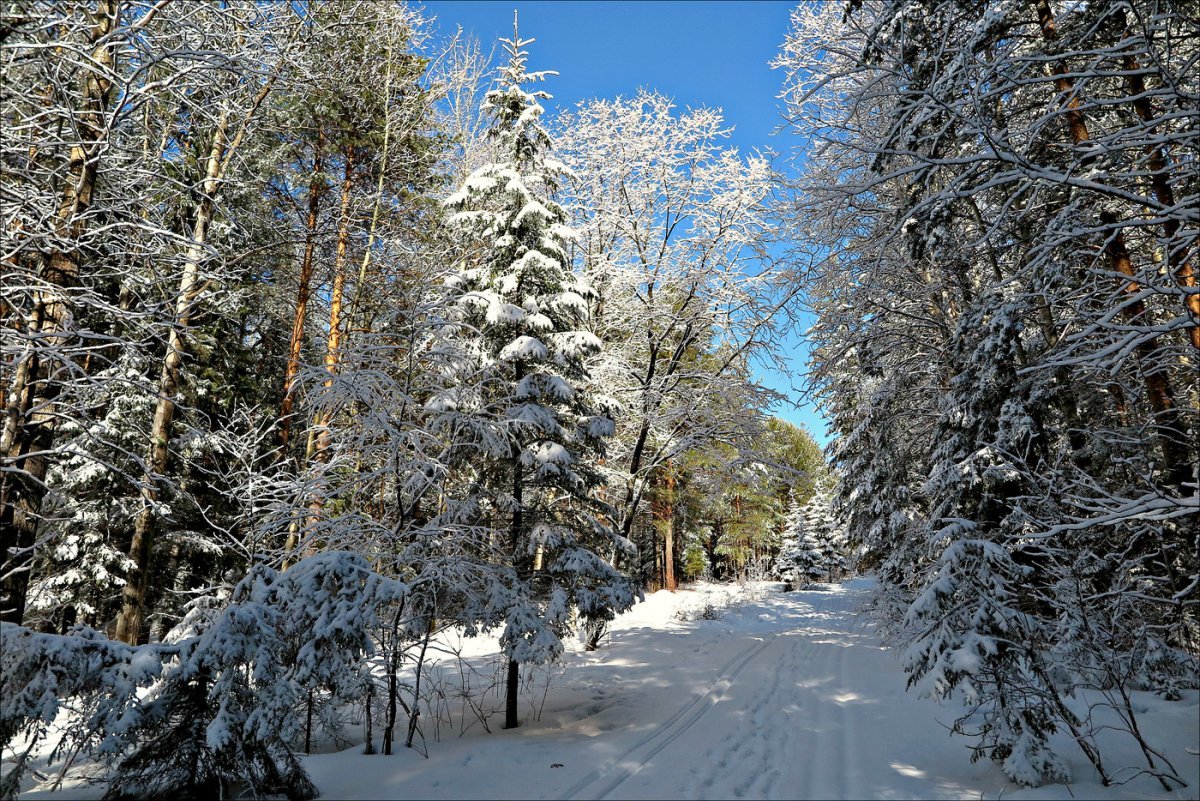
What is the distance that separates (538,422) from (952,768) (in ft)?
19.2

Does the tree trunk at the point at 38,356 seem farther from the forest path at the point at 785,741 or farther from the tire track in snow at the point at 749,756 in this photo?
the tire track in snow at the point at 749,756

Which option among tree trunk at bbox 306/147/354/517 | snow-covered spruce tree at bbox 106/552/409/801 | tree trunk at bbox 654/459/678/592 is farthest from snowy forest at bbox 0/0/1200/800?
tree trunk at bbox 654/459/678/592

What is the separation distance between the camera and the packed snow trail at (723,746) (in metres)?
5.30

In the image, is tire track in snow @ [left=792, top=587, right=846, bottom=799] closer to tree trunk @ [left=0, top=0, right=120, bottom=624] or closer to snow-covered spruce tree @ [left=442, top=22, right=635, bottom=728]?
snow-covered spruce tree @ [left=442, top=22, right=635, bottom=728]

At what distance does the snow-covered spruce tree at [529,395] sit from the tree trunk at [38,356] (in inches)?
145

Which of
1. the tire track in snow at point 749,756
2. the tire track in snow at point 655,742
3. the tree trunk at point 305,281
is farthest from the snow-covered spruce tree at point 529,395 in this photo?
the tree trunk at point 305,281

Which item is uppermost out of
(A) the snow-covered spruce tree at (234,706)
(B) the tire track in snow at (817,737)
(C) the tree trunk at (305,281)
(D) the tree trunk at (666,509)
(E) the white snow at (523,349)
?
(C) the tree trunk at (305,281)

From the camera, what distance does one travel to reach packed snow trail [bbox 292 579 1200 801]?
17.4 feet

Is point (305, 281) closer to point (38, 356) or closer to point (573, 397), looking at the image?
point (573, 397)

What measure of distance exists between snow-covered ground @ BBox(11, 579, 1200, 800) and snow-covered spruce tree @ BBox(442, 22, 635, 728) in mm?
1159

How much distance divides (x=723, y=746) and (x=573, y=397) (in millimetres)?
4657

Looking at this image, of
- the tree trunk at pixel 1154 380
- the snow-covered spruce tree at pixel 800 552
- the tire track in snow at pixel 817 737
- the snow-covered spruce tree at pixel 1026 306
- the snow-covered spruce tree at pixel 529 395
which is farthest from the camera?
the snow-covered spruce tree at pixel 800 552

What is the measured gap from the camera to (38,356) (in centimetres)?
485

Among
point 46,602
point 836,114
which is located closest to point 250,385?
point 46,602
